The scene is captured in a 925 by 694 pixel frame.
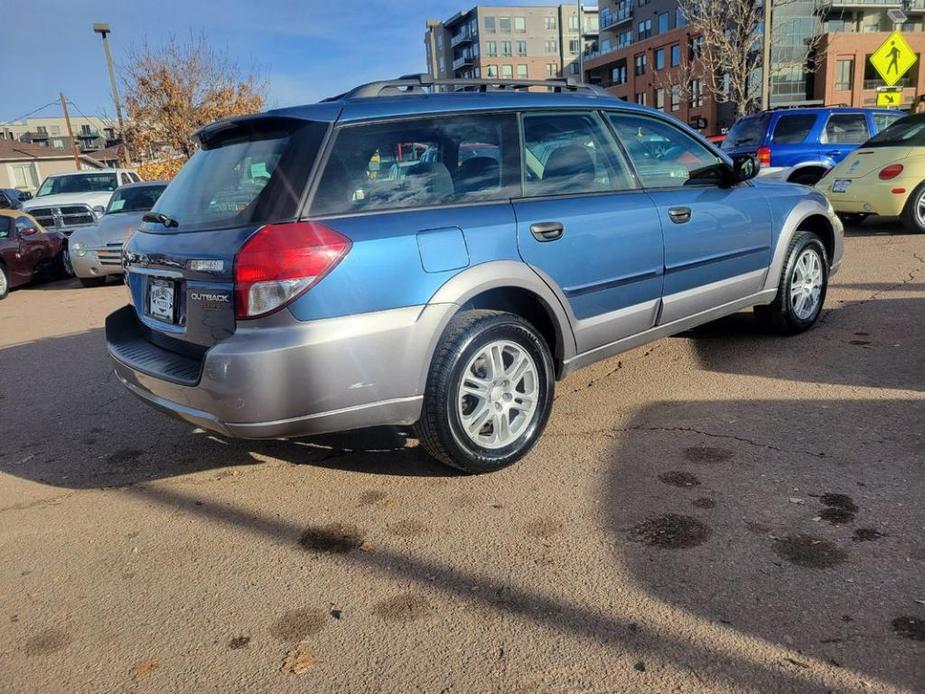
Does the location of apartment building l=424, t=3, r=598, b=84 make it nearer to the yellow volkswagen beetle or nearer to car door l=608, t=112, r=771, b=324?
the yellow volkswagen beetle

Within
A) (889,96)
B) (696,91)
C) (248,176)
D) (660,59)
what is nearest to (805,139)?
(889,96)

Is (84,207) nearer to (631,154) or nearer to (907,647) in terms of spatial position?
(631,154)

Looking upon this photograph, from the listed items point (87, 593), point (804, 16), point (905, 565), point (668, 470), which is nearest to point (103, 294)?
point (87, 593)

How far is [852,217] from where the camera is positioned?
36.7 ft

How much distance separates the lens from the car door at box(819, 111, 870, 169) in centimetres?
1266

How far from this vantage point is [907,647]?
7.06ft

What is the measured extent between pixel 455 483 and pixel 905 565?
181 cm

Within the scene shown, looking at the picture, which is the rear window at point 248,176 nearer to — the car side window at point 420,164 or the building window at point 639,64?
the car side window at point 420,164

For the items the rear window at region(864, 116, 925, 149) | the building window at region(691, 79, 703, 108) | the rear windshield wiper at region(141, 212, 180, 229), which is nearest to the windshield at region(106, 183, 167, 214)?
the rear windshield wiper at region(141, 212, 180, 229)

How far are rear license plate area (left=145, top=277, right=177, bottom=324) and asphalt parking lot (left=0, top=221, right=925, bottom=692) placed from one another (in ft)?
2.85

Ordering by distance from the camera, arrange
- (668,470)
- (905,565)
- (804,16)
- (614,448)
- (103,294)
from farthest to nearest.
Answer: (804,16)
(103,294)
(614,448)
(668,470)
(905,565)

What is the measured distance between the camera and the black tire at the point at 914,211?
31.7 ft

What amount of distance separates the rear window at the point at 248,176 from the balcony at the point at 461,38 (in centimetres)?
10056

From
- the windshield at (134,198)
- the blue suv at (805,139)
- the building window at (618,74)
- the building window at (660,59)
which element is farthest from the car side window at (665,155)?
the building window at (618,74)
